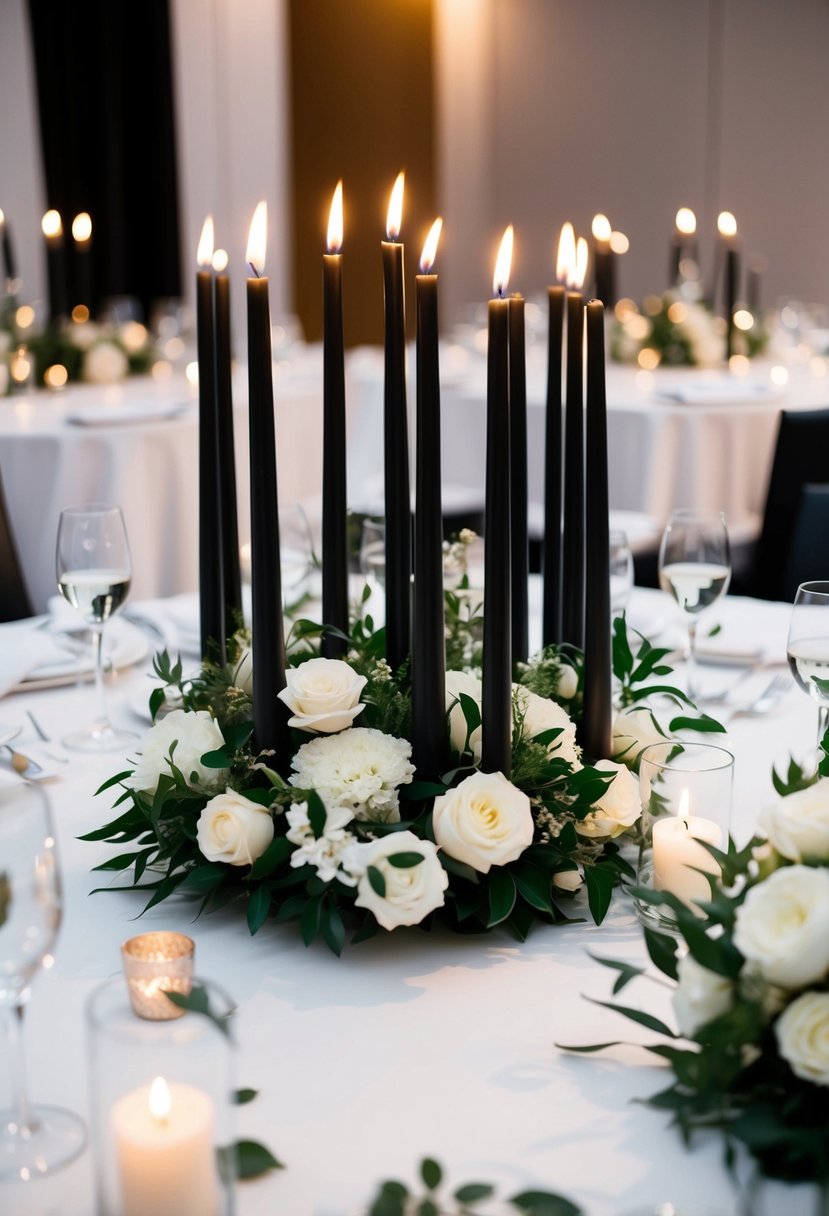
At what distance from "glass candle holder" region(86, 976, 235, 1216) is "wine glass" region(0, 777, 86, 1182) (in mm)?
75

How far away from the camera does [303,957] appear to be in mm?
1032

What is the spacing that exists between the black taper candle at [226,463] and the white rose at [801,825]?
64 cm

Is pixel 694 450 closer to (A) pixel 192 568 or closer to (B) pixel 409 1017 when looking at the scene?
(A) pixel 192 568

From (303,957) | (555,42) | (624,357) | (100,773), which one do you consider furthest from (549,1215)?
(555,42)

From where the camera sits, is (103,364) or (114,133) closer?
(103,364)

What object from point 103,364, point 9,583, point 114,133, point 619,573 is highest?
point 114,133

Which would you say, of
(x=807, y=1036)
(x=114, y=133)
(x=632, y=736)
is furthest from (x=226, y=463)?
(x=114, y=133)

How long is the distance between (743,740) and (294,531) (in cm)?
66

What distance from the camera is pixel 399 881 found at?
3.16 ft

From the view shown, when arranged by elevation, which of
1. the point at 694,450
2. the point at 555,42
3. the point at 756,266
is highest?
the point at 555,42

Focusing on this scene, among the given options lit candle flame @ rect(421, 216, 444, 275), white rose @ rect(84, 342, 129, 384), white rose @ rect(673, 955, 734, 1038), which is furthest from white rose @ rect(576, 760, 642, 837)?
white rose @ rect(84, 342, 129, 384)

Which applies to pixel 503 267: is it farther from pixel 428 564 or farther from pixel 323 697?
pixel 323 697

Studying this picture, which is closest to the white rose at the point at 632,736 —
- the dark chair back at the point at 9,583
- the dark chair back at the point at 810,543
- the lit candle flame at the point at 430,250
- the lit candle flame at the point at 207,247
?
the lit candle flame at the point at 430,250

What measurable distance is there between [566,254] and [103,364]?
3785 millimetres
